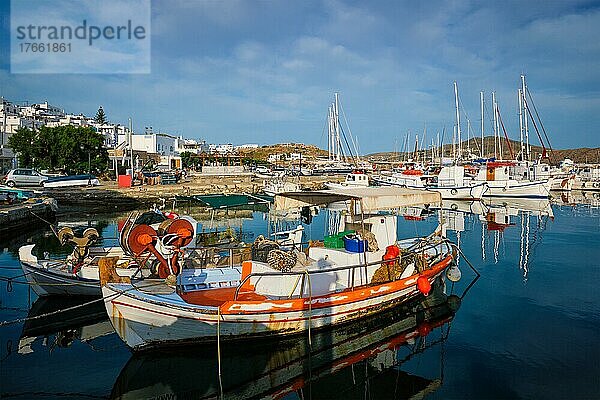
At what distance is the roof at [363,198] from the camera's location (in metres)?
10.8

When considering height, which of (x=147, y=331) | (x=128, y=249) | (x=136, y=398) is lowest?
(x=136, y=398)

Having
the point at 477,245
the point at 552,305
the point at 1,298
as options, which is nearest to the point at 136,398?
the point at 1,298

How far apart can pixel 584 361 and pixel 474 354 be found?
6.65 feet

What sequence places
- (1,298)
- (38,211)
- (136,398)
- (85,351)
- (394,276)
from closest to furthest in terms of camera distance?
(136,398), (85,351), (394,276), (1,298), (38,211)

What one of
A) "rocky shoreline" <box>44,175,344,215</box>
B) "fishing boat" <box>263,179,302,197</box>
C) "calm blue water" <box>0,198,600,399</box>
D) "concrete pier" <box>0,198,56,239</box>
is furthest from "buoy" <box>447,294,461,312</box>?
"fishing boat" <box>263,179,302,197</box>

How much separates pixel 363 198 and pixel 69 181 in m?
35.1

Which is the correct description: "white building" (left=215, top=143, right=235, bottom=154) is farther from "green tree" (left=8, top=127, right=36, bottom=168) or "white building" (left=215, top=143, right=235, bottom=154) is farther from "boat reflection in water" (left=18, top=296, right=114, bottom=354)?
"boat reflection in water" (left=18, top=296, right=114, bottom=354)

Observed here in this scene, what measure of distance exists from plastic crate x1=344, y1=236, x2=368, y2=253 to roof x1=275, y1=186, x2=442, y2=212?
79 centimetres

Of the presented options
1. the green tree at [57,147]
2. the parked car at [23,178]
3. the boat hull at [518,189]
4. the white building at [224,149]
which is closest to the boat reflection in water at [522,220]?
the boat hull at [518,189]

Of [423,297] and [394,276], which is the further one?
[423,297]

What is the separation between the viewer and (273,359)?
8664 mm

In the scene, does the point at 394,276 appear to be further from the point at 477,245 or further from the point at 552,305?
the point at 477,245

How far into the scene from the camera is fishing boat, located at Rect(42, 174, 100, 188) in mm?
37388

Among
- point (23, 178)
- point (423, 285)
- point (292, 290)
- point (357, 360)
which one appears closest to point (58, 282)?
point (292, 290)
